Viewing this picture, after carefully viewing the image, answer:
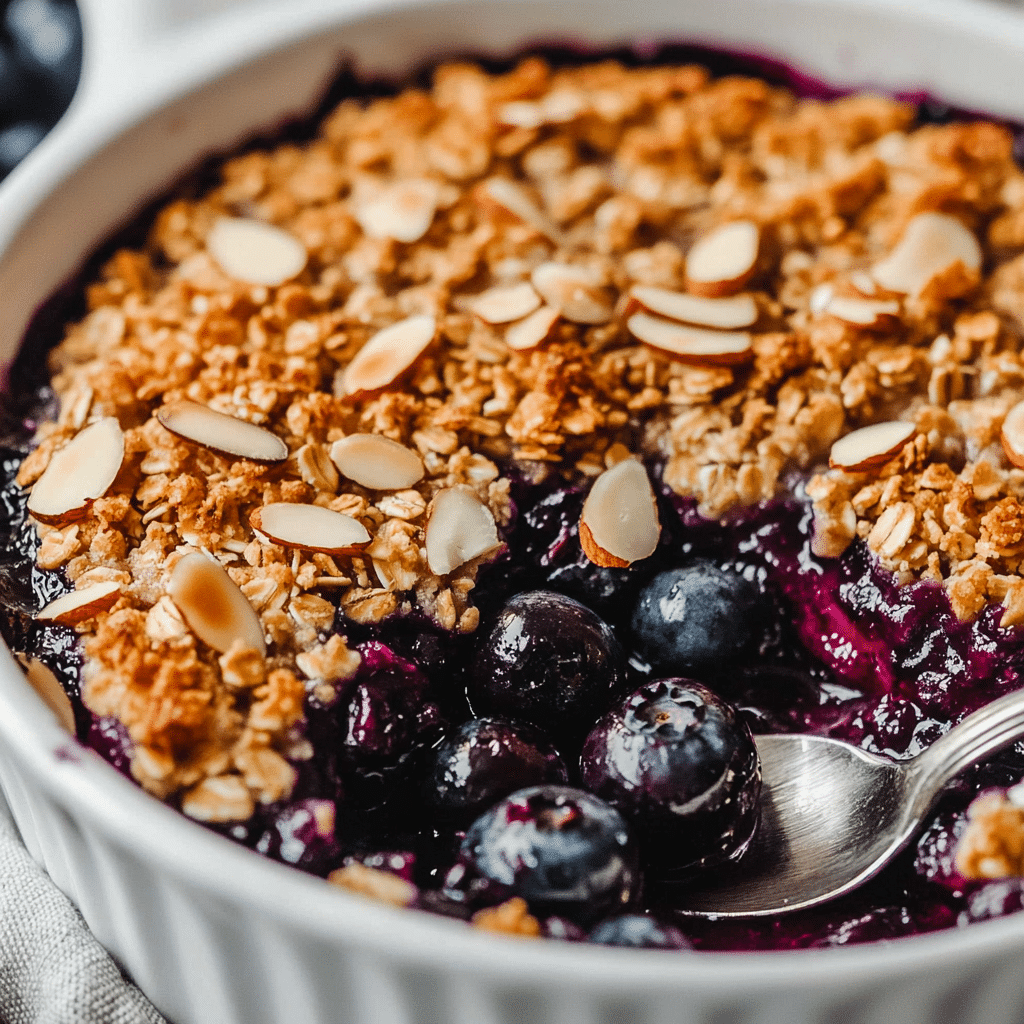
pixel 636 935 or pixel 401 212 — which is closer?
pixel 636 935

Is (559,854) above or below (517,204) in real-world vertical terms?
below

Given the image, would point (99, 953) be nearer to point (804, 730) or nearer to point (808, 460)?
point (804, 730)

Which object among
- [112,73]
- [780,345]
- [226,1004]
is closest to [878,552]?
[780,345]

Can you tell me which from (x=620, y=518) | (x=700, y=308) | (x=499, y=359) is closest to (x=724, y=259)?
(x=700, y=308)

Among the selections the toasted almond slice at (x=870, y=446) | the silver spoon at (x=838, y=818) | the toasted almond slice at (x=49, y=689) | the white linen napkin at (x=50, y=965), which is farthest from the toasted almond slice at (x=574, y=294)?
the white linen napkin at (x=50, y=965)

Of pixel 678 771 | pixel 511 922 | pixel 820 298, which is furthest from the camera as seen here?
pixel 820 298

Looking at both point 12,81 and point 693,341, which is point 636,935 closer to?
point 693,341
